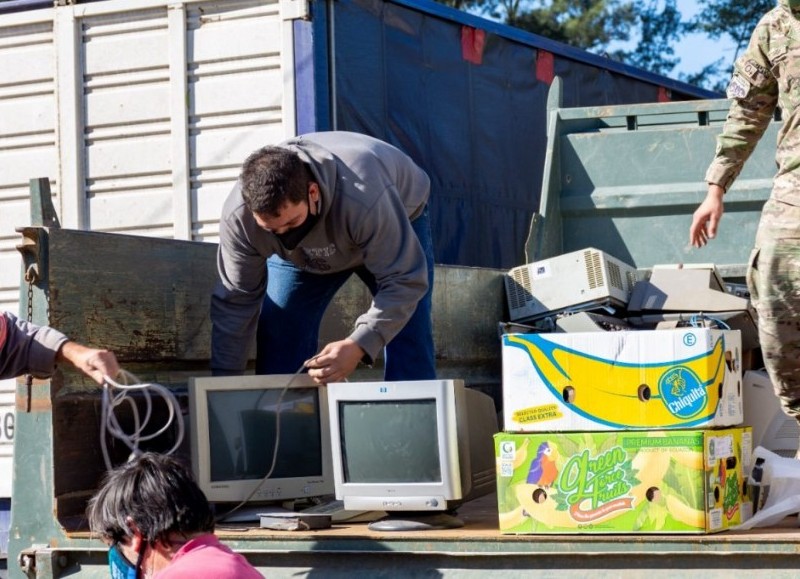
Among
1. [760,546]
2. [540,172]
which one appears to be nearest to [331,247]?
[760,546]

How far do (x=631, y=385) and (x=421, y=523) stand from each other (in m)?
0.71

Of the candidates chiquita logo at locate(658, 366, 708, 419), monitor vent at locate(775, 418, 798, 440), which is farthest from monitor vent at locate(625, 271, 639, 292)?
chiquita logo at locate(658, 366, 708, 419)

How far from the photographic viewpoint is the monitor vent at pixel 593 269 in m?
5.37

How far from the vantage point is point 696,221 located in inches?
156

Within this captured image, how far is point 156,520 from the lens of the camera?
275 cm

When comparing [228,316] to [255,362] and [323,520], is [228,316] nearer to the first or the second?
[255,362]

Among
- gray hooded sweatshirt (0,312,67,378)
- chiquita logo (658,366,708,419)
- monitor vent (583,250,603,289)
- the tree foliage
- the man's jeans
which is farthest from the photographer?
the tree foliage

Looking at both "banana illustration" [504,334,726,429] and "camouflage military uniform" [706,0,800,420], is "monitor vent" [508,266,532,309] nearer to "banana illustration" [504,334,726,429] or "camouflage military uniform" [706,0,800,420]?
"camouflage military uniform" [706,0,800,420]

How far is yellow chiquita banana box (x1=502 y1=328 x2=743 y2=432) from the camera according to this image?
3432 mm

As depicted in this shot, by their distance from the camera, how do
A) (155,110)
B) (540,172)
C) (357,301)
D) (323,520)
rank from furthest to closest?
(540,172), (155,110), (357,301), (323,520)

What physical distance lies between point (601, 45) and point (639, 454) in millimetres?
16404

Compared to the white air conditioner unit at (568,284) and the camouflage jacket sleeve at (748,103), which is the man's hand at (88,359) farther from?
the white air conditioner unit at (568,284)

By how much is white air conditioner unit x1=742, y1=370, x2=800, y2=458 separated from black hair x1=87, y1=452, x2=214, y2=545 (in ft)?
8.13

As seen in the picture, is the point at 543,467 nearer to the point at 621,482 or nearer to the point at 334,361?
the point at 621,482
